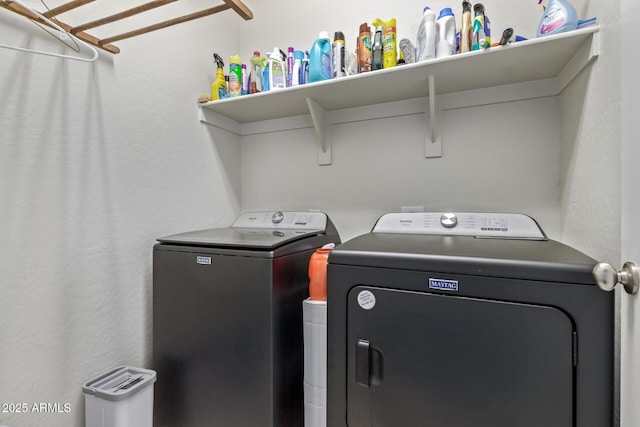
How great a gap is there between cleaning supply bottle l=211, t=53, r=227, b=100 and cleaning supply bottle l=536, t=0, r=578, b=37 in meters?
1.63

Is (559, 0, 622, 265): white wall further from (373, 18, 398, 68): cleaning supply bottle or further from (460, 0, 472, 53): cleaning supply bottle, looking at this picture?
(373, 18, 398, 68): cleaning supply bottle

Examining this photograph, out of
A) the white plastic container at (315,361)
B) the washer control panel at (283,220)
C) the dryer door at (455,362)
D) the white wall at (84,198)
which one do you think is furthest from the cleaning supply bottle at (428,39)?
the white wall at (84,198)

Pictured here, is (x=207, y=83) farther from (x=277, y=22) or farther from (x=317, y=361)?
(x=317, y=361)

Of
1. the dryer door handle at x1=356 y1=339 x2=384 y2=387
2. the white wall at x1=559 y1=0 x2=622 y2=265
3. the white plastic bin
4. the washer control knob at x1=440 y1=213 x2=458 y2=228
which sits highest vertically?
the white wall at x1=559 y1=0 x2=622 y2=265

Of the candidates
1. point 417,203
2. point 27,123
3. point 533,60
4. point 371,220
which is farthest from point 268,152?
point 533,60

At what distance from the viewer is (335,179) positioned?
1979mm

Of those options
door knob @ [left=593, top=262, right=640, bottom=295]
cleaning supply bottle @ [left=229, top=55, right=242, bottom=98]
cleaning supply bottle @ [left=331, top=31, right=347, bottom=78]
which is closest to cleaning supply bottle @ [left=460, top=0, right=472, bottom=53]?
cleaning supply bottle @ [left=331, top=31, right=347, bottom=78]

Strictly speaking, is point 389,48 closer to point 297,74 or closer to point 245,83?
point 297,74

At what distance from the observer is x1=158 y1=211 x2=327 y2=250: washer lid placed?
1343mm

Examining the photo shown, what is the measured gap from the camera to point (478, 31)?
4.33 ft

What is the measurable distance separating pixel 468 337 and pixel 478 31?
1.24 meters

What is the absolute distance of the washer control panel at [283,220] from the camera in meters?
1.87

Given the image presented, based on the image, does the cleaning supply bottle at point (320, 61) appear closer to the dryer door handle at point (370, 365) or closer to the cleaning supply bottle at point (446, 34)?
the cleaning supply bottle at point (446, 34)

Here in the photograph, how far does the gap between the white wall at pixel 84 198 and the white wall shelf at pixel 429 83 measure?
1.25ft
